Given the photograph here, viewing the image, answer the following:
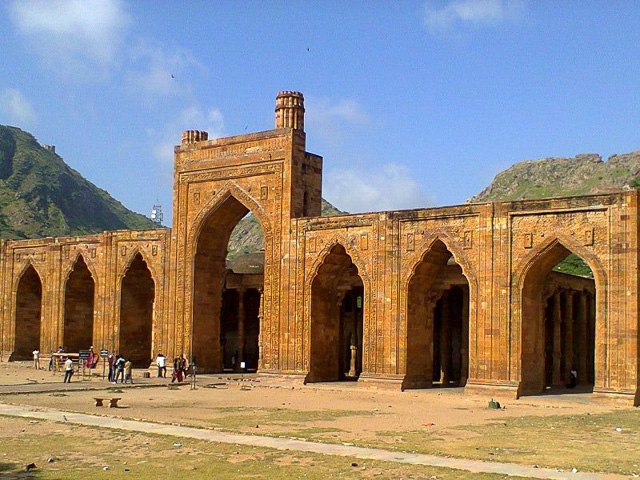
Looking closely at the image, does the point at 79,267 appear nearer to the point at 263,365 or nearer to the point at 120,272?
the point at 120,272

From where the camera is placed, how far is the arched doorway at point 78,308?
46.1 metres

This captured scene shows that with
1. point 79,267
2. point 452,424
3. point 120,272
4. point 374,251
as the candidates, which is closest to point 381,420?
point 452,424

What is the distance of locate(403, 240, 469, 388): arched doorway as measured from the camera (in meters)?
33.0

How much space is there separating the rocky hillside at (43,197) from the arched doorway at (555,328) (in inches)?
3228

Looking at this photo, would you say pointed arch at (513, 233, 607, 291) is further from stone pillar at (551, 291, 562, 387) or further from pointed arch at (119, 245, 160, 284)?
pointed arch at (119, 245, 160, 284)

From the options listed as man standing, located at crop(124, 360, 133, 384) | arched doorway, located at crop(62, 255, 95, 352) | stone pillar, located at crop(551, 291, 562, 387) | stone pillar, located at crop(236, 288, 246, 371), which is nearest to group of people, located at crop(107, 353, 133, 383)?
man standing, located at crop(124, 360, 133, 384)

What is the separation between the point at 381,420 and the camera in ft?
72.8

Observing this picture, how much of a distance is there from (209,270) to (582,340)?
17.5 m

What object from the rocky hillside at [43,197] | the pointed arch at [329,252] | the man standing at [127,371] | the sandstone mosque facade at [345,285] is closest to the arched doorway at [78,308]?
the sandstone mosque facade at [345,285]

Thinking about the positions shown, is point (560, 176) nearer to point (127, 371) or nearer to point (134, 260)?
point (134, 260)

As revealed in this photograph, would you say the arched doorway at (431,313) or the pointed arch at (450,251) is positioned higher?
the pointed arch at (450,251)

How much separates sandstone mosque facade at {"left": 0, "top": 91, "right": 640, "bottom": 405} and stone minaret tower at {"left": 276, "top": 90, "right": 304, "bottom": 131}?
0.06 m

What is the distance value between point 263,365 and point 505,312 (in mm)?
11696

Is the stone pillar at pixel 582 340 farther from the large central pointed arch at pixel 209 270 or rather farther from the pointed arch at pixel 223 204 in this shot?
the large central pointed arch at pixel 209 270
